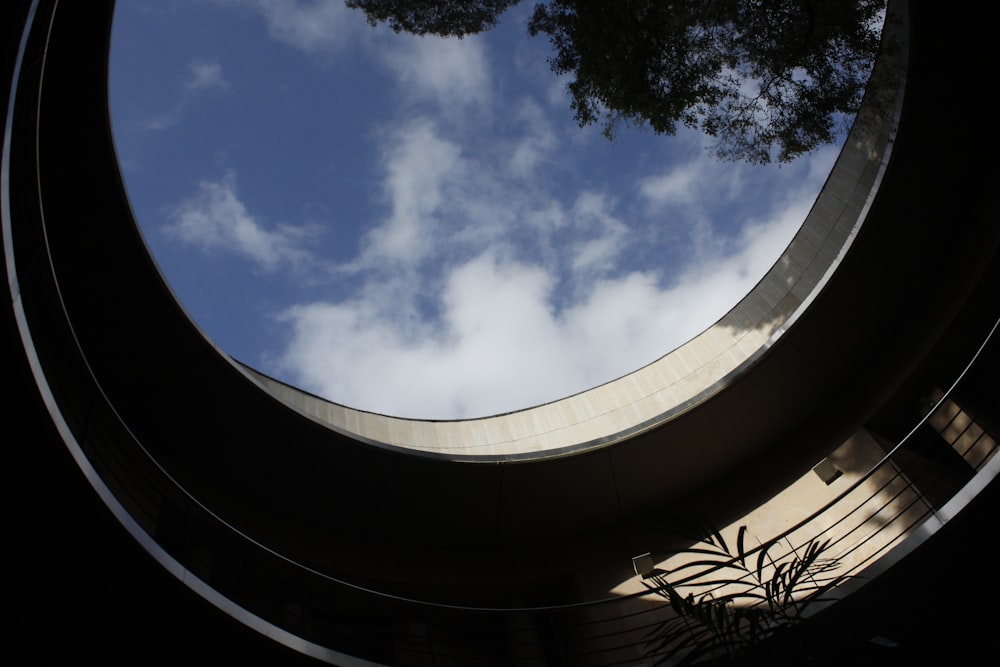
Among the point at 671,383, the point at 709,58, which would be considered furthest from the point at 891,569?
the point at 709,58

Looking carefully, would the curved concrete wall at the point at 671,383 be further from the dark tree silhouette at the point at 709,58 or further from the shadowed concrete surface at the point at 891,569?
the dark tree silhouette at the point at 709,58

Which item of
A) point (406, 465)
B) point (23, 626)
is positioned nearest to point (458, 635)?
point (406, 465)

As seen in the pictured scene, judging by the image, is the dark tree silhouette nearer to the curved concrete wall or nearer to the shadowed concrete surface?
the shadowed concrete surface

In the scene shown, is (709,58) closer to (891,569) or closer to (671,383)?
(671,383)

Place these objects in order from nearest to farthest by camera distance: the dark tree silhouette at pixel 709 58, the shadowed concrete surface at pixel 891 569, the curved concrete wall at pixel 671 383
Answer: the shadowed concrete surface at pixel 891 569, the dark tree silhouette at pixel 709 58, the curved concrete wall at pixel 671 383

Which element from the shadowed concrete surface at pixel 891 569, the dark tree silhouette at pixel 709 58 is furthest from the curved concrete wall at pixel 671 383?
the dark tree silhouette at pixel 709 58

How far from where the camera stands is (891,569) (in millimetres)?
6348

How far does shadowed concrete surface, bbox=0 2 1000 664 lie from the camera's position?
5.45 m

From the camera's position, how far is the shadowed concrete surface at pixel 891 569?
17.9 feet

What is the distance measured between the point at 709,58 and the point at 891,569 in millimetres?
5423

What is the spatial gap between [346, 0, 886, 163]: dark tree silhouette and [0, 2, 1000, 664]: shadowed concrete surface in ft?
2.63

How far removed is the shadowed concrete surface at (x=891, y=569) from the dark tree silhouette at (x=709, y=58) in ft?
2.63

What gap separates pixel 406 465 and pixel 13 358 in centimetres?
483

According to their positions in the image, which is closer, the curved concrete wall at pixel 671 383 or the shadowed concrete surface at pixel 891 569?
the shadowed concrete surface at pixel 891 569
